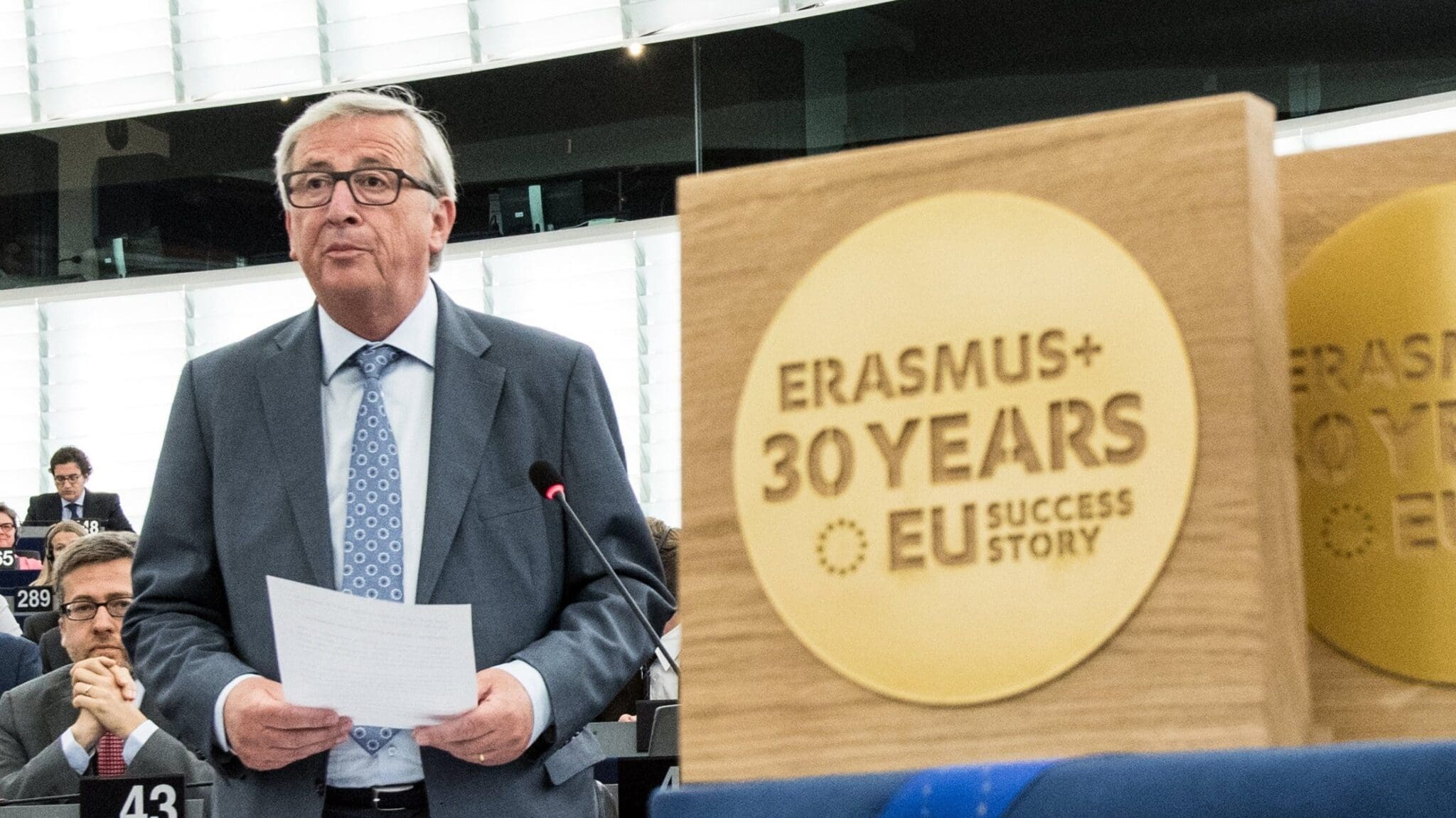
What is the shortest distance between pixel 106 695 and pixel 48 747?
17cm

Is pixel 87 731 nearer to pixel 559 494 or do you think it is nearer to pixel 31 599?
pixel 559 494

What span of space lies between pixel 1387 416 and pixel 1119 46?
8.50 metres

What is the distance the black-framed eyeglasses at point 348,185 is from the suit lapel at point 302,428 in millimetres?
135

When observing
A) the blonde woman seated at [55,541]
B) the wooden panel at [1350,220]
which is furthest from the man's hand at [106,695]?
the blonde woman seated at [55,541]

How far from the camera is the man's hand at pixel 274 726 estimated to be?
5.59 ft

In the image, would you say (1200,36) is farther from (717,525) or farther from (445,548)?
(717,525)

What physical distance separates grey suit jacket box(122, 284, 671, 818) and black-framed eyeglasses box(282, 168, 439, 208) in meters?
0.14

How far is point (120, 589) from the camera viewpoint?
436 cm

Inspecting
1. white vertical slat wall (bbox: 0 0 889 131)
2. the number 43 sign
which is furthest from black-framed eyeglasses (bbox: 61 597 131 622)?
white vertical slat wall (bbox: 0 0 889 131)

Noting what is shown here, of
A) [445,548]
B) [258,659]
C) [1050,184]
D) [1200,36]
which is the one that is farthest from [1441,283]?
[1200,36]

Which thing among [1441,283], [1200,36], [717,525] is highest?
[1200,36]

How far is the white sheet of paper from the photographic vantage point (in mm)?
1582

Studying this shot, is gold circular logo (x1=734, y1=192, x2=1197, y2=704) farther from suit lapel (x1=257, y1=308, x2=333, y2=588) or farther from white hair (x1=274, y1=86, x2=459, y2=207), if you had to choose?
white hair (x1=274, y1=86, x2=459, y2=207)

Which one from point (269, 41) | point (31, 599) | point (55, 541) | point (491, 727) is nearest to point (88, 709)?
point (491, 727)
